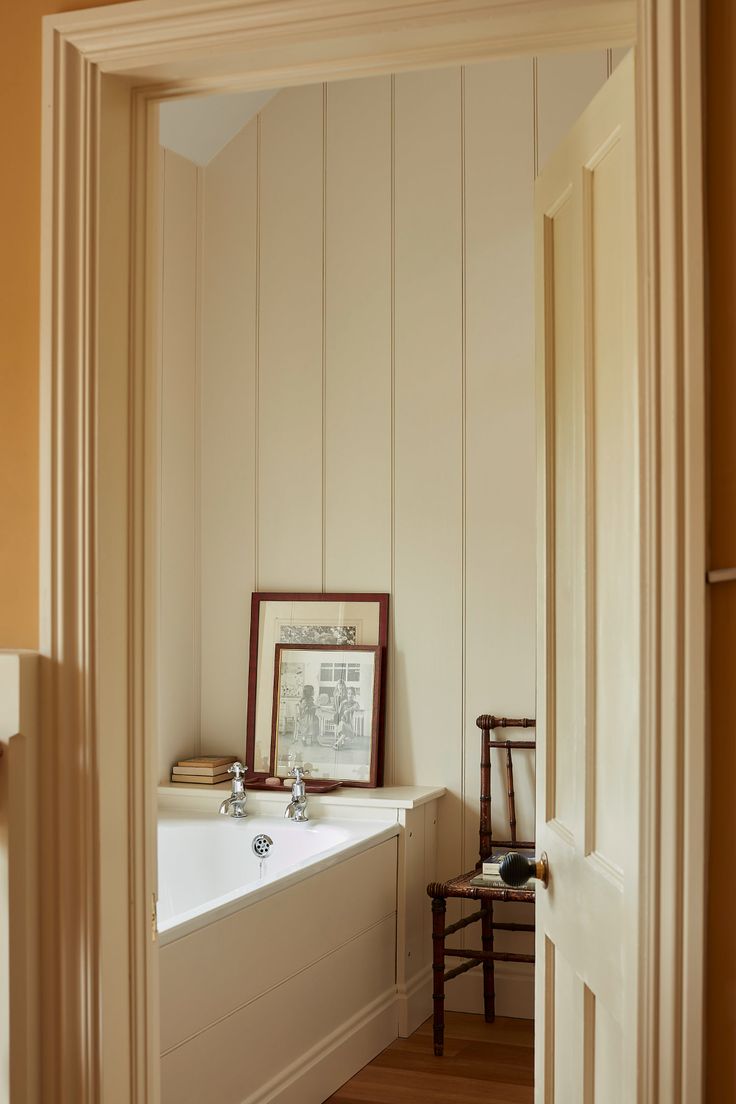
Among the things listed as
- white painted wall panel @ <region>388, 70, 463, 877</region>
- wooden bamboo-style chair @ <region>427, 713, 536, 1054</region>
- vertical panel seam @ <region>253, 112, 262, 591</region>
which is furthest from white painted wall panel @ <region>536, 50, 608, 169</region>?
wooden bamboo-style chair @ <region>427, 713, 536, 1054</region>

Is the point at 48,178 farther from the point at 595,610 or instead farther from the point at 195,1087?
the point at 195,1087

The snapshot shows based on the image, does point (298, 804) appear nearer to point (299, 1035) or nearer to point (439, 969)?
point (439, 969)

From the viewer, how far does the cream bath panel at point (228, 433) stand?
4.39 meters

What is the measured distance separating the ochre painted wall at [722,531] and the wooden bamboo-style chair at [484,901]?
2.28 metres

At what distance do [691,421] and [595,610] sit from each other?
0.48 metres

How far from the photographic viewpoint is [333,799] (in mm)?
3889

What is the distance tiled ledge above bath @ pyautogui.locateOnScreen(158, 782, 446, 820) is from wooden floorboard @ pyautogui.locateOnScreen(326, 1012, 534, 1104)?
0.74m

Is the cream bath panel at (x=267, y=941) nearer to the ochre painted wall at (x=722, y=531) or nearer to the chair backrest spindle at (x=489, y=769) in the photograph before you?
the chair backrest spindle at (x=489, y=769)

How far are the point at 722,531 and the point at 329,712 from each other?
2912 millimetres

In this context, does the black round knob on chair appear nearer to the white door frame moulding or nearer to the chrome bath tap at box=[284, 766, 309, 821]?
the white door frame moulding

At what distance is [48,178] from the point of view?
171 cm

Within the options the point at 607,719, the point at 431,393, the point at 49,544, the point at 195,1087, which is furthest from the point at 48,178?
the point at 431,393

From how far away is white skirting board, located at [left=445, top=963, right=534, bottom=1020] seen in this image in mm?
3908

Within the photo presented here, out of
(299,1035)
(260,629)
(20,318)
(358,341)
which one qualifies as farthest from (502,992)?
(20,318)
